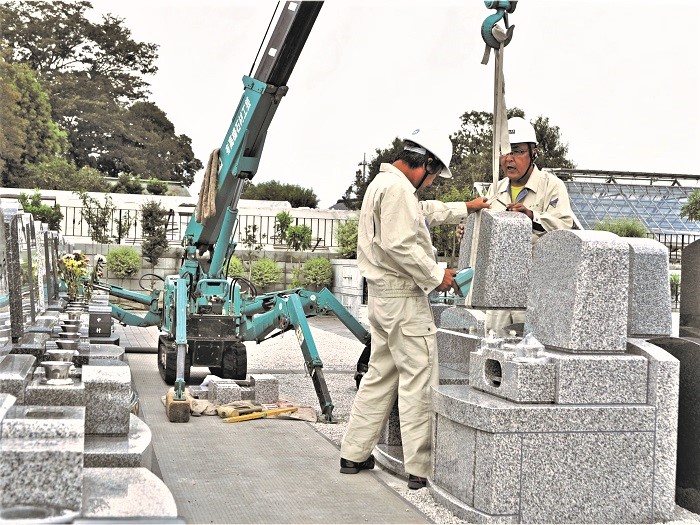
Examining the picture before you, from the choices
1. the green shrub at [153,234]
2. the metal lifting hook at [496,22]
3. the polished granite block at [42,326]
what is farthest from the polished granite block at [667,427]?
the green shrub at [153,234]

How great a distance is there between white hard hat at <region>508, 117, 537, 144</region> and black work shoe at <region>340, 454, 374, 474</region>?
2455mm

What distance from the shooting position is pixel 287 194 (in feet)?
156

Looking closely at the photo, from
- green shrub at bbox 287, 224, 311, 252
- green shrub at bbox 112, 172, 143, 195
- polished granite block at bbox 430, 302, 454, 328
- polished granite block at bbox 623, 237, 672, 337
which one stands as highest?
green shrub at bbox 112, 172, 143, 195

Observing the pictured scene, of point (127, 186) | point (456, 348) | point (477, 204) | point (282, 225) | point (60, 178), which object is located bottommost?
point (456, 348)

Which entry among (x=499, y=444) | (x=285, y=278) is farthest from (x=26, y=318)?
(x=285, y=278)

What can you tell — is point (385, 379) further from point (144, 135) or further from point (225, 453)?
point (144, 135)

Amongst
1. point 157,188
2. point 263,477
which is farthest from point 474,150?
point 263,477

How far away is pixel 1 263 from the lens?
15.3 ft

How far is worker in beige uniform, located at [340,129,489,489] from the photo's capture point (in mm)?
5859

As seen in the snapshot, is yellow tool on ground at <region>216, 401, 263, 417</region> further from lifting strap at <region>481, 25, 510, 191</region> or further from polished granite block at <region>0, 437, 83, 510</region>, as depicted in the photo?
polished granite block at <region>0, 437, 83, 510</region>

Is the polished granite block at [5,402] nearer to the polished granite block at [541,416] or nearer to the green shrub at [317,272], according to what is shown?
the polished granite block at [541,416]

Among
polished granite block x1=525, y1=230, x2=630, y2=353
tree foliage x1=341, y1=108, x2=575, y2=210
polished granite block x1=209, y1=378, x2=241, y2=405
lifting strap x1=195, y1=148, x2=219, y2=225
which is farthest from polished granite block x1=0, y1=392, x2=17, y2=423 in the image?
tree foliage x1=341, y1=108, x2=575, y2=210

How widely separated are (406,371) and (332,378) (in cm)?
646

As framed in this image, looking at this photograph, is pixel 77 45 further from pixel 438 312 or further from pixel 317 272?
pixel 438 312
